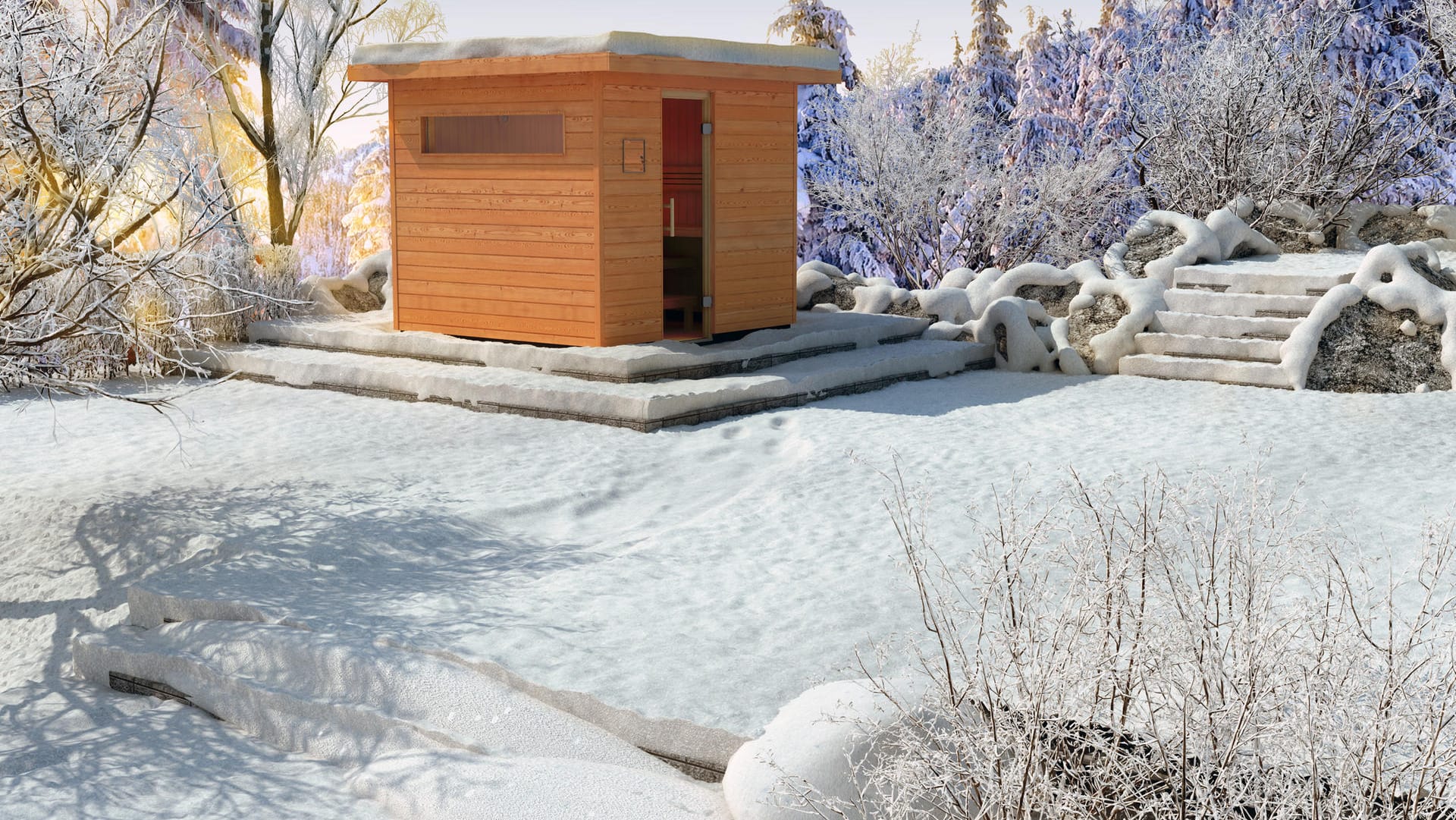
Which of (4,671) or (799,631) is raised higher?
(799,631)

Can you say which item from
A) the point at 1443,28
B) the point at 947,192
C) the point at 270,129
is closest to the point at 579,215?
the point at 270,129

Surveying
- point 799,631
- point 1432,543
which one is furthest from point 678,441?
point 1432,543

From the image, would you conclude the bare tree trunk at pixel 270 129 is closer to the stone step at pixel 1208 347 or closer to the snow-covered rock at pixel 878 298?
the snow-covered rock at pixel 878 298

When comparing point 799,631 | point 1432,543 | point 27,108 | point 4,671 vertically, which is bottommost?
point 4,671

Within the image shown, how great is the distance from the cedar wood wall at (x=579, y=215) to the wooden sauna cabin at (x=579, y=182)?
0.04ft

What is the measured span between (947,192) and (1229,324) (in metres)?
10.0

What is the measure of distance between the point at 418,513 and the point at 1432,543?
513 centimetres

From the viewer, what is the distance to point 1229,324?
1097cm

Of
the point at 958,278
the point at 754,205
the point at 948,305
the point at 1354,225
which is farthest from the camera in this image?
the point at 1354,225

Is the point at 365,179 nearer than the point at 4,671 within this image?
No

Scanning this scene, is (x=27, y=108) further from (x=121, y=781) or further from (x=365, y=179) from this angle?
(x=365, y=179)

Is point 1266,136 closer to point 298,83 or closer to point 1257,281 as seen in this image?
point 1257,281

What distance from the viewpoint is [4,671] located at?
596 cm

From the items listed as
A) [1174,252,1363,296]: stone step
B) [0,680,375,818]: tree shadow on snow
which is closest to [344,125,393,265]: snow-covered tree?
[1174,252,1363,296]: stone step
